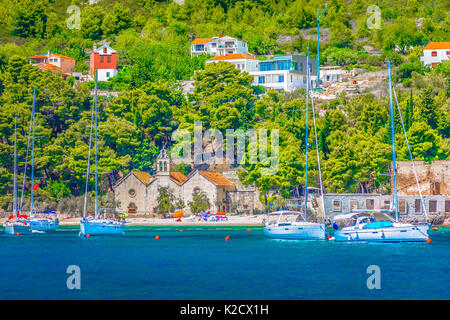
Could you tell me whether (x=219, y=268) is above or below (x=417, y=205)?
below

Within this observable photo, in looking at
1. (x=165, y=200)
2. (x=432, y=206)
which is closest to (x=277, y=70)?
(x=165, y=200)

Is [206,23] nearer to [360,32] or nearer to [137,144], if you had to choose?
[360,32]

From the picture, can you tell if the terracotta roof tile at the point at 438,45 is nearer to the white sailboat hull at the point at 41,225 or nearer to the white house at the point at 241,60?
the white house at the point at 241,60

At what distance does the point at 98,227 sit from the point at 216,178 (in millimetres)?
28136

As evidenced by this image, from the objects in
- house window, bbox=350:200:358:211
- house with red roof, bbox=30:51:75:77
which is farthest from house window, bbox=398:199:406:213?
house with red roof, bbox=30:51:75:77

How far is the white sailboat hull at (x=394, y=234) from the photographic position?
64.4 metres

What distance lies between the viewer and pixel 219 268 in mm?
54281

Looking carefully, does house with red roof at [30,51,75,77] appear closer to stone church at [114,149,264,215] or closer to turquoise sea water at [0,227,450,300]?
stone church at [114,149,264,215]

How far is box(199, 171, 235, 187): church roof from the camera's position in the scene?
333 ft

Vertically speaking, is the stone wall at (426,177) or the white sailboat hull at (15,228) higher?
the stone wall at (426,177)

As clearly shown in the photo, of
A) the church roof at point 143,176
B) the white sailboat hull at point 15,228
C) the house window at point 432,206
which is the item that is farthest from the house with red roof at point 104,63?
the house window at point 432,206

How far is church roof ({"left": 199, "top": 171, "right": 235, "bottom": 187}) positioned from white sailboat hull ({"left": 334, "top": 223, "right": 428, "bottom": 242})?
122 ft

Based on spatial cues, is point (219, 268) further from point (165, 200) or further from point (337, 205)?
point (165, 200)
